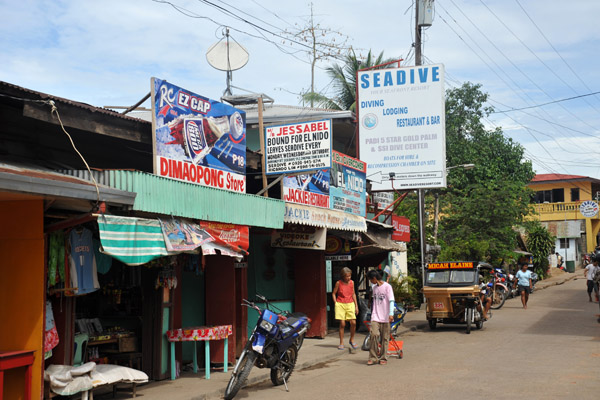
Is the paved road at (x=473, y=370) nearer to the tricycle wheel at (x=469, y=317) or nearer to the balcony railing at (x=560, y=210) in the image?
the tricycle wheel at (x=469, y=317)

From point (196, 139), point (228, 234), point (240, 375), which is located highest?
point (196, 139)

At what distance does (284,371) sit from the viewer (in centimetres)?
1052

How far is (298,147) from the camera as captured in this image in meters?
13.5

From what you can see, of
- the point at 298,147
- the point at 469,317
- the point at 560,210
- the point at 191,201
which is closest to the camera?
the point at 191,201

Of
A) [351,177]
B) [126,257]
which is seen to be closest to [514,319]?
[351,177]

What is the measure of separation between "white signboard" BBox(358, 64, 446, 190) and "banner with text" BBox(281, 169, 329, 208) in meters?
7.06

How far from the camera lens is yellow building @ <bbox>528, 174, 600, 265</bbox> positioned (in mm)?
56062

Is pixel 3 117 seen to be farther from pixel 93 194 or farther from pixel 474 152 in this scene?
pixel 474 152

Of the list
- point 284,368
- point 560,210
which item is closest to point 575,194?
point 560,210

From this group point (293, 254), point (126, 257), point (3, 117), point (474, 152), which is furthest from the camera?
point (474, 152)

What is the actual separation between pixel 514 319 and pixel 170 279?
48.1 feet

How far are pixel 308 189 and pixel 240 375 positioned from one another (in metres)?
7.03

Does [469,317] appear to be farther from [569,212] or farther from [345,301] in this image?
[569,212]

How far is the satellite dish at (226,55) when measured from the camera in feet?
49.0
